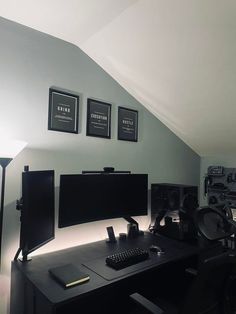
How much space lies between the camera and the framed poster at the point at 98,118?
7.18ft

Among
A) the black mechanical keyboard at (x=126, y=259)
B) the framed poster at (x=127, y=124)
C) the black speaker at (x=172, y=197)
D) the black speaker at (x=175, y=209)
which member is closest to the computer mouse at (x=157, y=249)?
the black mechanical keyboard at (x=126, y=259)

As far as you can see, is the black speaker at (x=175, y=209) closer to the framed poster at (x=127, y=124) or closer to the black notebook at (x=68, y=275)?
the framed poster at (x=127, y=124)

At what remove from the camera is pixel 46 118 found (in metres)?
1.94

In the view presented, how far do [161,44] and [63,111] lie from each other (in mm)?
963

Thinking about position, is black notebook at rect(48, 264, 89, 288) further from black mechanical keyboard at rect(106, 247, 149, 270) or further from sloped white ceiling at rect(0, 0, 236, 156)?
sloped white ceiling at rect(0, 0, 236, 156)

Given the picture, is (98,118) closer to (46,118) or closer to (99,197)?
(46,118)

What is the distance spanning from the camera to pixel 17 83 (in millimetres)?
1803

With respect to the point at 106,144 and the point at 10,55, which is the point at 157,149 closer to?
the point at 106,144

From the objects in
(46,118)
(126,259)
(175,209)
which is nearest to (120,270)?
(126,259)

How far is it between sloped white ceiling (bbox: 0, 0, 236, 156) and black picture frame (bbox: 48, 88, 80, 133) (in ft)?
1.60

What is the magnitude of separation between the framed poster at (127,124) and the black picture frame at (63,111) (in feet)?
1.63

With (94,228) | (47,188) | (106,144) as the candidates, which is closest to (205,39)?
(106,144)

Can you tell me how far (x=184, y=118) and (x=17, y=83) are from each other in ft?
5.66

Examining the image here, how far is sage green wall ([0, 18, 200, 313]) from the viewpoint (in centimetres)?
176
